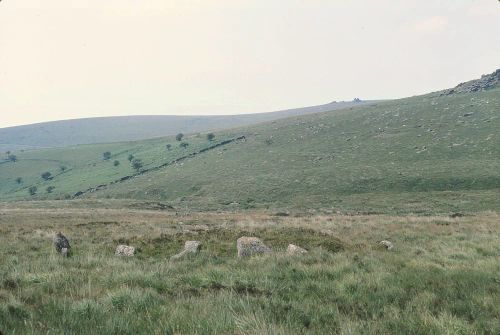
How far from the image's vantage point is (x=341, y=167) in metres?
84.1

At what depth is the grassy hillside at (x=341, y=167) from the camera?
64.5 m

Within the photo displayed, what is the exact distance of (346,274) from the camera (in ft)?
28.9

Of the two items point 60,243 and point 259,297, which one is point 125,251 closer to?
point 60,243

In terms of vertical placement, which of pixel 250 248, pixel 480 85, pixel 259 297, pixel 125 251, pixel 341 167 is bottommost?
pixel 341 167

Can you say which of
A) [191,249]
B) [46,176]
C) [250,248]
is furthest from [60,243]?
[46,176]

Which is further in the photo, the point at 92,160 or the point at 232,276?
the point at 92,160

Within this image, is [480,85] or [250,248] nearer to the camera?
[250,248]

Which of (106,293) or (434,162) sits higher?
(106,293)

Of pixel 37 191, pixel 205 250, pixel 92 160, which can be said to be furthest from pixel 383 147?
pixel 92 160

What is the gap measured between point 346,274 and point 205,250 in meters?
6.10

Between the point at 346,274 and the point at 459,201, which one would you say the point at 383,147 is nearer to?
the point at 459,201

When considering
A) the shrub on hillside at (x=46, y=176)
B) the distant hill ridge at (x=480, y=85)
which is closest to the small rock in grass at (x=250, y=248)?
the distant hill ridge at (x=480, y=85)

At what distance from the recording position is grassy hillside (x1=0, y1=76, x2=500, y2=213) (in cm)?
6450

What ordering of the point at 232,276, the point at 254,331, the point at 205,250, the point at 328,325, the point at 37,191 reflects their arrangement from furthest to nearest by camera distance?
the point at 37,191, the point at 205,250, the point at 232,276, the point at 328,325, the point at 254,331
